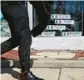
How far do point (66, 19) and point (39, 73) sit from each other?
2.39 metres

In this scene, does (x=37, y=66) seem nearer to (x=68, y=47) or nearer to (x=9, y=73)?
(x=9, y=73)

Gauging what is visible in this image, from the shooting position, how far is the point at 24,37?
571 cm

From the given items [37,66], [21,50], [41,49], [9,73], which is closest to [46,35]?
[41,49]

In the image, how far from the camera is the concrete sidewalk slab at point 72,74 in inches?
251

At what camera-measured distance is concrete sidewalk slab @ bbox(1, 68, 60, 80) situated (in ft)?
21.0

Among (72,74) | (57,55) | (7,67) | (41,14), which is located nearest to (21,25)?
(41,14)

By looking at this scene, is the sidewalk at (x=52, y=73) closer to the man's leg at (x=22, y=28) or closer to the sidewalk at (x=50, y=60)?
the sidewalk at (x=50, y=60)

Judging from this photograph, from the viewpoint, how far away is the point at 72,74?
6617 millimetres

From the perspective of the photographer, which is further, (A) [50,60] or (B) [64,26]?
(B) [64,26]

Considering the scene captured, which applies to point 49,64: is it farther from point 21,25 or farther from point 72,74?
point 21,25

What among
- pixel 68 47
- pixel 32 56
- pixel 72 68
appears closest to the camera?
pixel 72 68

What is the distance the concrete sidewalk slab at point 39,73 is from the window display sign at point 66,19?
6.56 feet

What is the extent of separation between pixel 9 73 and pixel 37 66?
68 centimetres

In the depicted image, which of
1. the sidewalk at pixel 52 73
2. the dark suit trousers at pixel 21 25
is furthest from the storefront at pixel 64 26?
the dark suit trousers at pixel 21 25
